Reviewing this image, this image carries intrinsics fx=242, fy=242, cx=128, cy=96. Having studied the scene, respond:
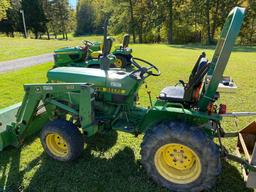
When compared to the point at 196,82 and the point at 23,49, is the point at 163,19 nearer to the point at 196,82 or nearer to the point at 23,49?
the point at 23,49

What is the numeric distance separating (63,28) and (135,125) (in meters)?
48.0

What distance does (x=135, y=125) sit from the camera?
11.1 ft

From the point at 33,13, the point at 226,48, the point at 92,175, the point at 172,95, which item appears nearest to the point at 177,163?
the point at 172,95

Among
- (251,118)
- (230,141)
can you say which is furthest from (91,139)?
(251,118)

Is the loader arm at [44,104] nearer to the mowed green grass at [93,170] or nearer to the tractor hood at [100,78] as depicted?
the tractor hood at [100,78]

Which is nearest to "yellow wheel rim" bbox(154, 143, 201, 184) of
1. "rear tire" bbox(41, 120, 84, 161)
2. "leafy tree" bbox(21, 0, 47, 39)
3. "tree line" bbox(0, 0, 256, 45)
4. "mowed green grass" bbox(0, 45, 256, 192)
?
"mowed green grass" bbox(0, 45, 256, 192)

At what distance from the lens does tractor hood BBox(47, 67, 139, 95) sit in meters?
3.16

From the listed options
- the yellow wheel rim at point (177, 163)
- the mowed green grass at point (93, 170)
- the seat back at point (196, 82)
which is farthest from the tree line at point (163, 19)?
the yellow wheel rim at point (177, 163)

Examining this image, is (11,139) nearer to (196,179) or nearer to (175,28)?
(196,179)

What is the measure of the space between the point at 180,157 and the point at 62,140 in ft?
5.24

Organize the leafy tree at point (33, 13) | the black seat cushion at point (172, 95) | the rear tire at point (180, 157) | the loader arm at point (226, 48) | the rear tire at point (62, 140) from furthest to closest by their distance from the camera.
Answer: the leafy tree at point (33, 13) → the rear tire at point (62, 140) → the black seat cushion at point (172, 95) → the rear tire at point (180, 157) → the loader arm at point (226, 48)

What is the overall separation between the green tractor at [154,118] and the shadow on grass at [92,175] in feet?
0.59

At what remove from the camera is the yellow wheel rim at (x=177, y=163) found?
2.76m

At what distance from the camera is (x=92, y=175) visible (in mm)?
3145
